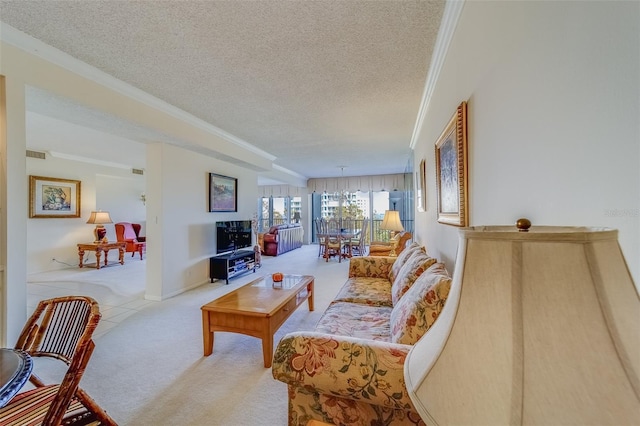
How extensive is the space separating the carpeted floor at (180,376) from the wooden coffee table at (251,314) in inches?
8.5

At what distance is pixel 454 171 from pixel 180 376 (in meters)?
2.46

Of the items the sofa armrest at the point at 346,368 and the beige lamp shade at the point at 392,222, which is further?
the beige lamp shade at the point at 392,222

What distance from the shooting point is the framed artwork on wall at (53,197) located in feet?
17.0

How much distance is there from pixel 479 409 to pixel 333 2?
2107 millimetres

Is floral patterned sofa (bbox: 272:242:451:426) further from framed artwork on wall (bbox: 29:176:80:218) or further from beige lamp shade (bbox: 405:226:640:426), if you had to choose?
Answer: framed artwork on wall (bbox: 29:176:80:218)

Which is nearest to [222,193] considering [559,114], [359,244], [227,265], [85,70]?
[227,265]

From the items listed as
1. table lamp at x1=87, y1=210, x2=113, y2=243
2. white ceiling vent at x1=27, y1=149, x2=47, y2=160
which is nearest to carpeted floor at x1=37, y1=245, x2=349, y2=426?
table lamp at x1=87, y1=210, x2=113, y2=243

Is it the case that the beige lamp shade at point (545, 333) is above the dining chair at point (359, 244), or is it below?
above

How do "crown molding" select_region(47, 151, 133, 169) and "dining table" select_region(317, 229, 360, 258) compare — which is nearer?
"crown molding" select_region(47, 151, 133, 169)

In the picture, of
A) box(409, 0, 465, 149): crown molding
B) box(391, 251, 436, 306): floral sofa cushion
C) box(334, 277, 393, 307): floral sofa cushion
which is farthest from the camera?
box(334, 277, 393, 307): floral sofa cushion

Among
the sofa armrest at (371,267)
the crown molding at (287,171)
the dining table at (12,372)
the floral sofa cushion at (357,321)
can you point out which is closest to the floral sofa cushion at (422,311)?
the floral sofa cushion at (357,321)

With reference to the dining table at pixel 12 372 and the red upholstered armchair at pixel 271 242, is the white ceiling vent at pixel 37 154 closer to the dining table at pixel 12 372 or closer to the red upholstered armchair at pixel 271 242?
the red upholstered armchair at pixel 271 242

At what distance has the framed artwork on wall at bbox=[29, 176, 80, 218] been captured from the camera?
5184 millimetres

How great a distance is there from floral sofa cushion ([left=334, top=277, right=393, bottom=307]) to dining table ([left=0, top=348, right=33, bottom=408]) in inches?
74.6
